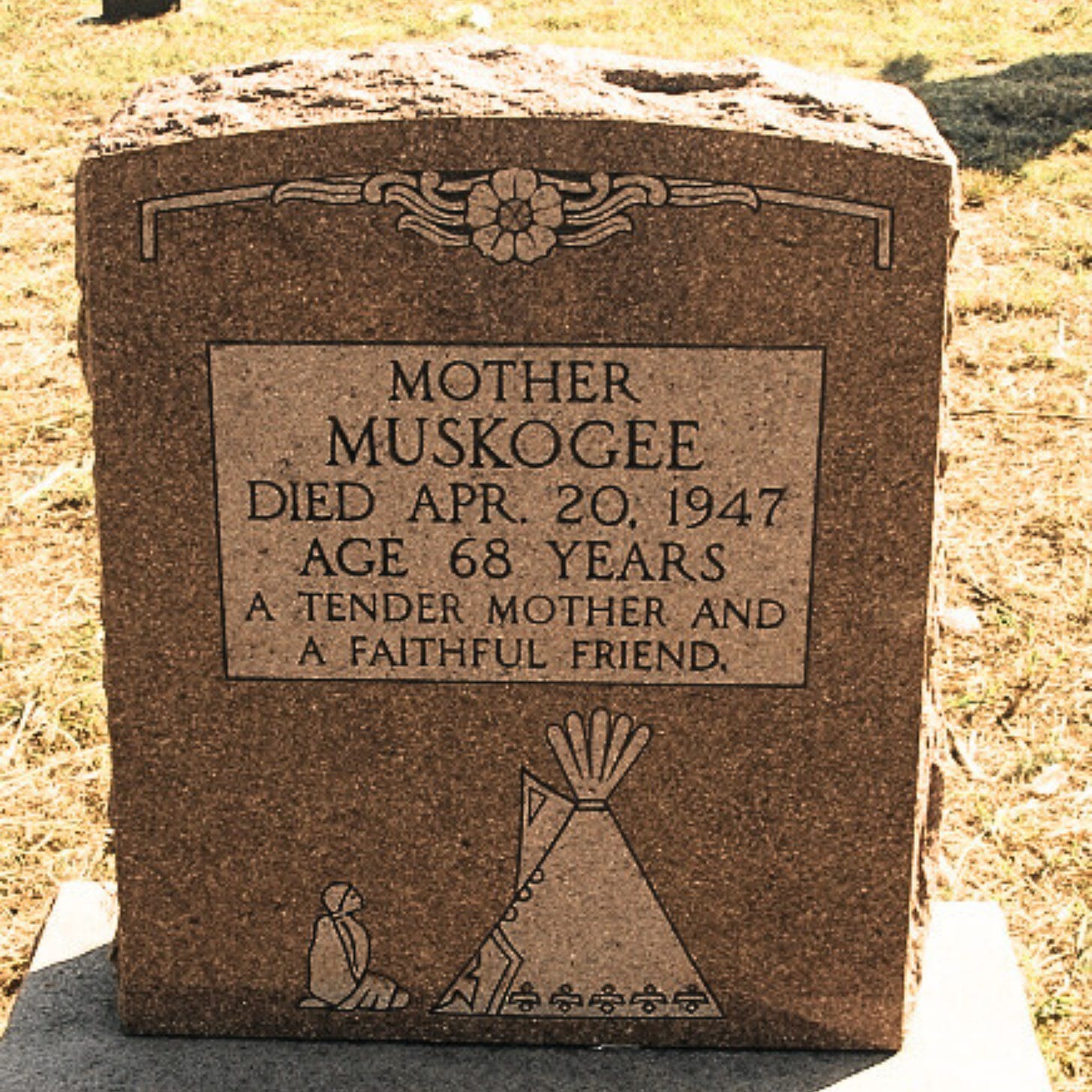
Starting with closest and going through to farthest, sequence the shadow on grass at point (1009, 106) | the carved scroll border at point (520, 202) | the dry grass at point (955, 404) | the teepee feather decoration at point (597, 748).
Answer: the carved scroll border at point (520, 202)
the teepee feather decoration at point (597, 748)
the dry grass at point (955, 404)
the shadow on grass at point (1009, 106)

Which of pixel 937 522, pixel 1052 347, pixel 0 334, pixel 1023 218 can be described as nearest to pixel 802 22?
pixel 1023 218

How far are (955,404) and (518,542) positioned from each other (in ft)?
10.4

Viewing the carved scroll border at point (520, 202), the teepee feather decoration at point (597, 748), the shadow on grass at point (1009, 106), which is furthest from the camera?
the shadow on grass at point (1009, 106)

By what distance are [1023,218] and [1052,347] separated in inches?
48.2

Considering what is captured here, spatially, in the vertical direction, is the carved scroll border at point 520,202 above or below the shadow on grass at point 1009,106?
above

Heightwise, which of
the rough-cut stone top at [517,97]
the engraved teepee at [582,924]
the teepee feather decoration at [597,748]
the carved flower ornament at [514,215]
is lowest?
the engraved teepee at [582,924]

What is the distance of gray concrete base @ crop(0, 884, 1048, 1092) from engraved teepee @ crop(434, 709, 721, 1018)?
0.26ft

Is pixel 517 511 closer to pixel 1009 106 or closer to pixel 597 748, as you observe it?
pixel 597 748

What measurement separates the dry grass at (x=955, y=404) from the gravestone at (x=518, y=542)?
0.55m

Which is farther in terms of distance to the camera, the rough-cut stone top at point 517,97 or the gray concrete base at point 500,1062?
the gray concrete base at point 500,1062

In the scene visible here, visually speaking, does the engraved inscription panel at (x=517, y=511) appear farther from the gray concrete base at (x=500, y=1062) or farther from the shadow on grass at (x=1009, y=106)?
the shadow on grass at (x=1009, y=106)

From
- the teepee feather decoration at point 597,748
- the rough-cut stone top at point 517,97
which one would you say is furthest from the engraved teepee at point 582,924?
the rough-cut stone top at point 517,97

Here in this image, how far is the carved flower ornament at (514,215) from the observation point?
249 cm

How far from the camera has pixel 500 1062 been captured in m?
2.82
